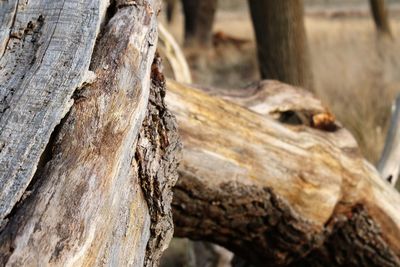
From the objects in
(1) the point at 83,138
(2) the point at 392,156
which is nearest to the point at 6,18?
(1) the point at 83,138

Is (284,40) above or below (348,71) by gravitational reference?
above

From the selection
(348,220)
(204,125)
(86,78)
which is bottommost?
(348,220)

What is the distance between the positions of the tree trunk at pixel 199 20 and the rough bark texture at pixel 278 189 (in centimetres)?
845

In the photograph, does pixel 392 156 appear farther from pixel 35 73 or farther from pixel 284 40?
pixel 35 73

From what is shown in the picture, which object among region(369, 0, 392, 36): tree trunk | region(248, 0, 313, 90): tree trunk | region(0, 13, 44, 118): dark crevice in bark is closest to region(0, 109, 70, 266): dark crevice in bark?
region(0, 13, 44, 118): dark crevice in bark

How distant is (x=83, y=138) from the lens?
Answer: 184 centimetres

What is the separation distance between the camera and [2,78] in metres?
2.04

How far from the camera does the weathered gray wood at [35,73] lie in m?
1.75

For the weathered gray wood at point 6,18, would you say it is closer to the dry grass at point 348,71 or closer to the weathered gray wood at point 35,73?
the weathered gray wood at point 35,73

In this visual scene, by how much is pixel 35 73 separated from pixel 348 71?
7450 mm

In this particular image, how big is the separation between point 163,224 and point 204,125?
872 millimetres

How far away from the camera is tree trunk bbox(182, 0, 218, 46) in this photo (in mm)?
11969

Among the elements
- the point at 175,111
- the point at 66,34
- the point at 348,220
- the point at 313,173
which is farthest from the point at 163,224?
the point at 348,220

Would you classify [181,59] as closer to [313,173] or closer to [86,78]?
[313,173]
